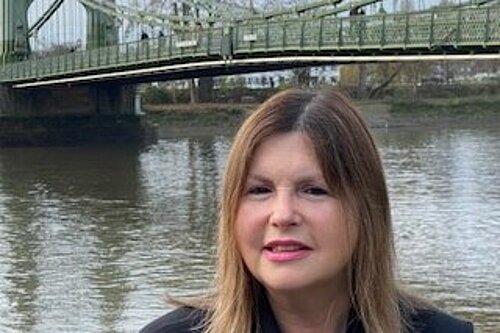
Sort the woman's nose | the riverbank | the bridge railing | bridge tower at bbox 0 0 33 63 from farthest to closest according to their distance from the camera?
the riverbank
bridge tower at bbox 0 0 33 63
the bridge railing
the woman's nose

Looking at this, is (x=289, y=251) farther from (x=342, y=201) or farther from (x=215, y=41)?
(x=215, y=41)

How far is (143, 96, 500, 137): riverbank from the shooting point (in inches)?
2050

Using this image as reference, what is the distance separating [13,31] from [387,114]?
55.5ft

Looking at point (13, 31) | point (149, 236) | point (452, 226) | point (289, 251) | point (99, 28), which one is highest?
point (99, 28)

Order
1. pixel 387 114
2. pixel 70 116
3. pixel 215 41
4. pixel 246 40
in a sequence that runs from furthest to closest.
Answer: pixel 387 114
pixel 70 116
pixel 215 41
pixel 246 40

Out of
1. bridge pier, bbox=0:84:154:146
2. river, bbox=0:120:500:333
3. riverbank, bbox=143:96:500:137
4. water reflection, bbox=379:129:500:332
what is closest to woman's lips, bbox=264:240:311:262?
river, bbox=0:120:500:333

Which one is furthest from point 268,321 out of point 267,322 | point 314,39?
point 314,39

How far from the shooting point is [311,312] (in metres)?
1.74

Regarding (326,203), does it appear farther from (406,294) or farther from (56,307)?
(56,307)

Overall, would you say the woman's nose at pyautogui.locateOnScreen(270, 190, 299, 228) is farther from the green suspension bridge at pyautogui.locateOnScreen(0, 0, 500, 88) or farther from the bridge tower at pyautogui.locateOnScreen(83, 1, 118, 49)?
the bridge tower at pyautogui.locateOnScreen(83, 1, 118, 49)

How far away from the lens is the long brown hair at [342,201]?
67.9 inches

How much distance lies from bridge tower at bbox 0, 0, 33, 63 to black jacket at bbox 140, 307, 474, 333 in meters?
45.3

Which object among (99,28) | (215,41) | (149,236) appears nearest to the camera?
(149,236)

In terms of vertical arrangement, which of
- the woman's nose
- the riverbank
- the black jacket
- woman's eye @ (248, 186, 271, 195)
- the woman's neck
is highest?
woman's eye @ (248, 186, 271, 195)
